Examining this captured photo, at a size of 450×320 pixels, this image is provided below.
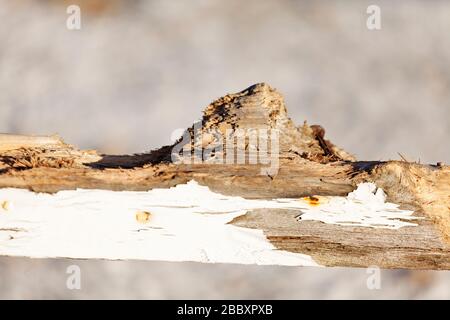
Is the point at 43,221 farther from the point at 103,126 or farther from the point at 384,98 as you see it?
the point at 384,98

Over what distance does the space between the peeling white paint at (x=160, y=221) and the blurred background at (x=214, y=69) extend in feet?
2.45

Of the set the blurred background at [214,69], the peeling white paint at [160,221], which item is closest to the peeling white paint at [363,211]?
the peeling white paint at [160,221]

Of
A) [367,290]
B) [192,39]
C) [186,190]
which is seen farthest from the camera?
[192,39]

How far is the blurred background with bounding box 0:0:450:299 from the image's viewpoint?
5.51 feet

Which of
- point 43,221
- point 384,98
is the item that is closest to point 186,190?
point 43,221

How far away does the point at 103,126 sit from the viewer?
1.70 m

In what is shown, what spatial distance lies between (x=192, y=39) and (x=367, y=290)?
2.96 ft

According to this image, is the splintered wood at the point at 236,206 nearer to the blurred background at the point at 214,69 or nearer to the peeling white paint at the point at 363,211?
the peeling white paint at the point at 363,211

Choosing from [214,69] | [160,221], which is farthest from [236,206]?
[214,69]

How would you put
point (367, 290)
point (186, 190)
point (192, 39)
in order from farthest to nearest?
point (192, 39) < point (367, 290) < point (186, 190)

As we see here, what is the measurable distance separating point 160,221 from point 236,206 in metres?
0.13

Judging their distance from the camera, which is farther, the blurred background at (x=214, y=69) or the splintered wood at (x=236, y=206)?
the blurred background at (x=214, y=69)

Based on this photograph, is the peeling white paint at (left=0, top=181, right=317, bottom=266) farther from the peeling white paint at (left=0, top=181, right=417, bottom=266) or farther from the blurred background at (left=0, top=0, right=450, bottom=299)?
the blurred background at (left=0, top=0, right=450, bottom=299)

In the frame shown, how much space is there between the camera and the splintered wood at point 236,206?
90 centimetres
